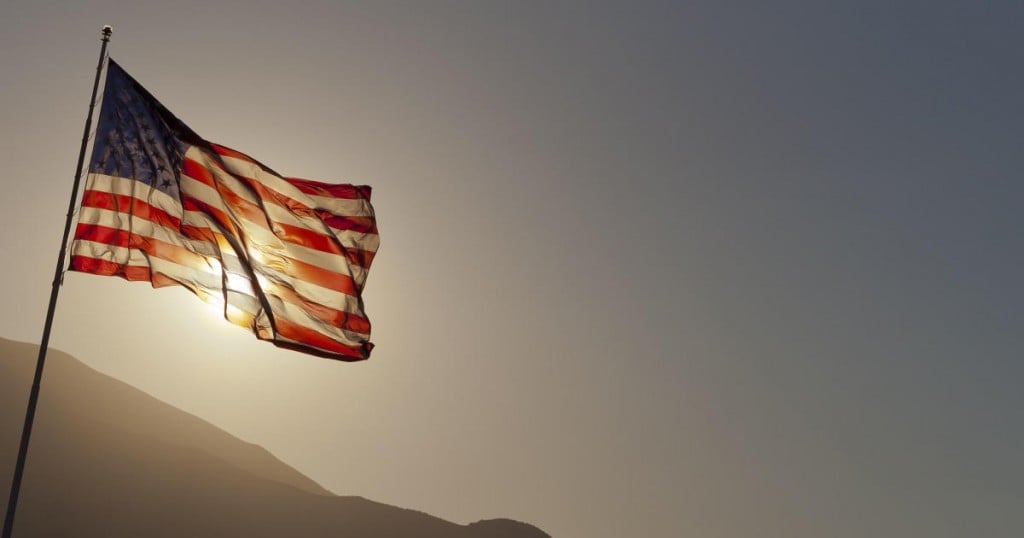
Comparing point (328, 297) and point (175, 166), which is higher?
point (175, 166)

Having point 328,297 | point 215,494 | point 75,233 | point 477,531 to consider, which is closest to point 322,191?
point 328,297

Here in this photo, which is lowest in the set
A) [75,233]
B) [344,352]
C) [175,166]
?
[344,352]

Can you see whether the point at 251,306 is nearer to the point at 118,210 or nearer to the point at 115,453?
the point at 118,210

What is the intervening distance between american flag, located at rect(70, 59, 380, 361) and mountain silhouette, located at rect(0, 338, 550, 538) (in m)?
117

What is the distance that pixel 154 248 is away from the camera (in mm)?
16594

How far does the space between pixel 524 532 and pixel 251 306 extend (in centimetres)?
17886

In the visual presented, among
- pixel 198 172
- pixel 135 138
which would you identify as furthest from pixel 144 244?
pixel 135 138

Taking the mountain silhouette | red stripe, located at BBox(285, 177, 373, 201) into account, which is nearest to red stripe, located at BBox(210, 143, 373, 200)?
red stripe, located at BBox(285, 177, 373, 201)

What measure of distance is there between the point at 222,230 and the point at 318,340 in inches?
102

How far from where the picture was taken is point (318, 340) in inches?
680

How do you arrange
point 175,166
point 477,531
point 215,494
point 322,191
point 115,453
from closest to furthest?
point 175,166 < point 322,191 < point 215,494 < point 115,453 < point 477,531

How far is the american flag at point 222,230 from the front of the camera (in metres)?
16.4

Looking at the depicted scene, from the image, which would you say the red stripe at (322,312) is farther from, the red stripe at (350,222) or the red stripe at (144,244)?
the red stripe at (350,222)

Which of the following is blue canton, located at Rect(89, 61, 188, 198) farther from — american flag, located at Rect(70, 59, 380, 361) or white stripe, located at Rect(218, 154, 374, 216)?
white stripe, located at Rect(218, 154, 374, 216)
